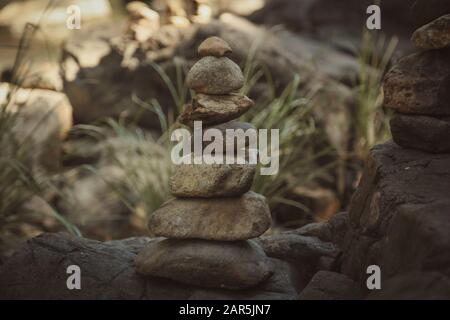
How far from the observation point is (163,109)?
5.95 m

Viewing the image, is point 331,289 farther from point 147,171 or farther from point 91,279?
point 147,171

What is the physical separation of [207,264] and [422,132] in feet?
3.87

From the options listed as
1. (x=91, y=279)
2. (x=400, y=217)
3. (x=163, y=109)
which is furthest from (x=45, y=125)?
(x=400, y=217)

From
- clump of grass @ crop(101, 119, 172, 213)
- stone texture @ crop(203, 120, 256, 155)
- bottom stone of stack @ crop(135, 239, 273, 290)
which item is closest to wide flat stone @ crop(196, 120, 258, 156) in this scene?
stone texture @ crop(203, 120, 256, 155)

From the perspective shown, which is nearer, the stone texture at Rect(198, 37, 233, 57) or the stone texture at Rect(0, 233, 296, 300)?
the stone texture at Rect(0, 233, 296, 300)

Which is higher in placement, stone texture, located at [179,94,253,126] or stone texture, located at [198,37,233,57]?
stone texture, located at [198,37,233,57]

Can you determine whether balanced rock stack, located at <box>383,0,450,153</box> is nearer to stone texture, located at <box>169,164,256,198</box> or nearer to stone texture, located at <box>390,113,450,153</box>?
stone texture, located at <box>390,113,450,153</box>

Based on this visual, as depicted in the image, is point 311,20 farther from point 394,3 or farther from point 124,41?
point 124,41

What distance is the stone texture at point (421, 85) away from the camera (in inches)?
98.3

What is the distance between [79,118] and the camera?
20.1 ft

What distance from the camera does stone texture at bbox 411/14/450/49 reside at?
7.96 feet

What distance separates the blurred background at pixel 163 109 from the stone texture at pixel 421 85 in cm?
159

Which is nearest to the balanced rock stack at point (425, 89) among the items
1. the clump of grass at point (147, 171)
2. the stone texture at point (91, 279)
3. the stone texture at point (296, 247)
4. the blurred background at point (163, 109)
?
the stone texture at point (296, 247)

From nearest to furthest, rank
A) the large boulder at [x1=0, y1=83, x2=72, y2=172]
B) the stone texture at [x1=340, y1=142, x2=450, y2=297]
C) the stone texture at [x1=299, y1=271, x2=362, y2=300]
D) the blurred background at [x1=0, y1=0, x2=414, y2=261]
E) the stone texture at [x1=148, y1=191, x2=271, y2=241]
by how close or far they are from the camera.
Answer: the stone texture at [x1=340, y1=142, x2=450, y2=297] → the stone texture at [x1=299, y1=271, x2=362, y2=300] → the stone texture at [x1=148, y1=191, x2=271, y2=241] → the blurred background at [x1=0, y1=0, x2=414, y2=261] → the large boulder at [x1=0, y1=83, x2=72, y2=172]
